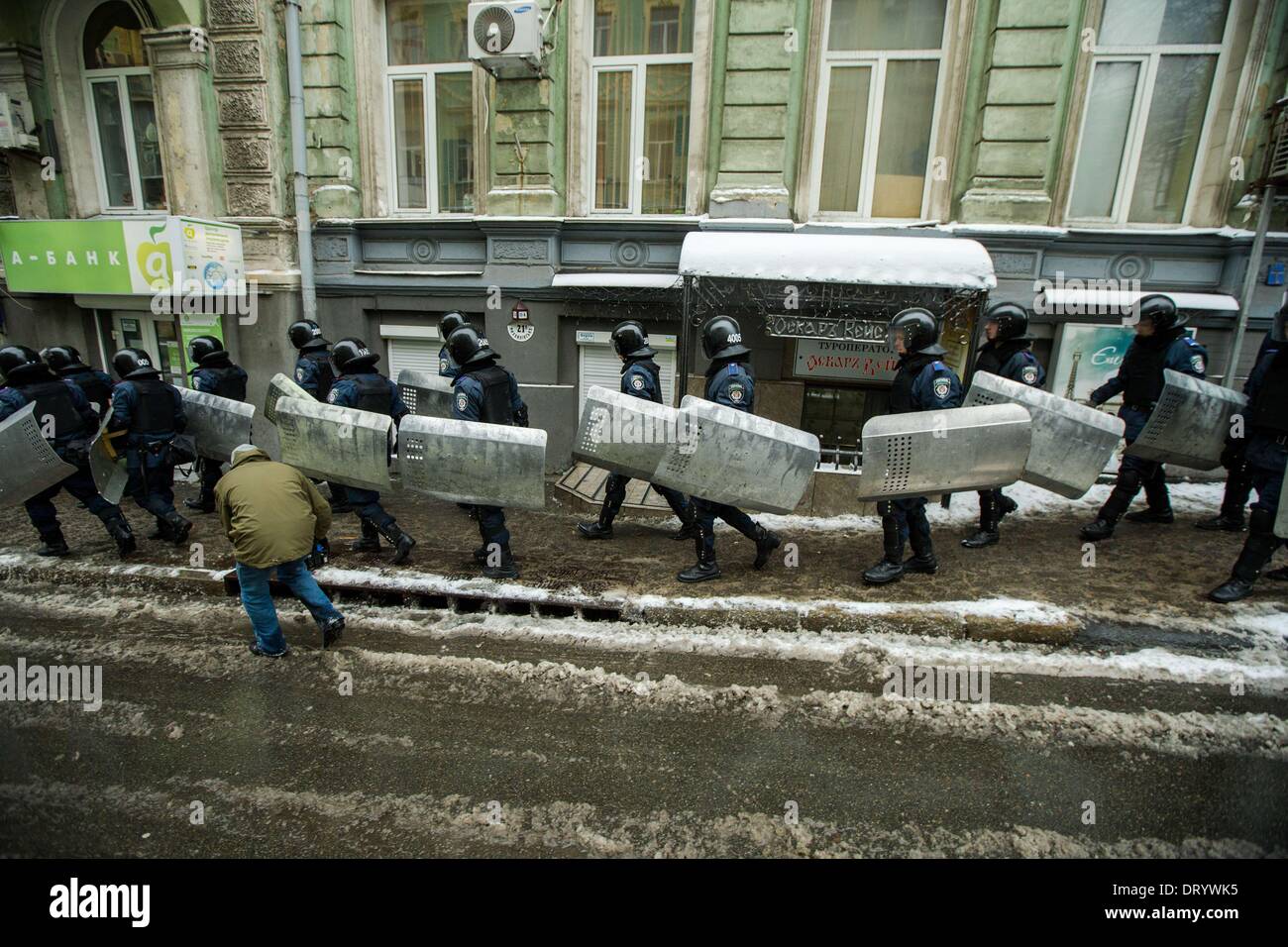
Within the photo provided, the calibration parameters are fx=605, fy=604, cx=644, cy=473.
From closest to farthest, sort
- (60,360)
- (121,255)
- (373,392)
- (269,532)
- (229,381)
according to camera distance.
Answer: (269,532)
(373,392)
(60,360)
(229,381)
(121,255)

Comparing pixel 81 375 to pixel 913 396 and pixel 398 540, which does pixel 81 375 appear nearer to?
pixel 398 540

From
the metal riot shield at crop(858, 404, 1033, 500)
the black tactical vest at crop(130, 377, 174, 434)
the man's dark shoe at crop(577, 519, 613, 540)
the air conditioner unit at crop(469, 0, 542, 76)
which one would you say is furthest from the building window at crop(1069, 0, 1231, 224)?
the black tactical vest at crop(130, 377, 174, 434)

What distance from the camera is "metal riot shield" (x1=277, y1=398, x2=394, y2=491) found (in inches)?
195

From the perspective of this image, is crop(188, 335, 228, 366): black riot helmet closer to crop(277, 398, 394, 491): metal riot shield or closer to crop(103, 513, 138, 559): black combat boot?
crop(103, 513, 138, 559): black combat boot

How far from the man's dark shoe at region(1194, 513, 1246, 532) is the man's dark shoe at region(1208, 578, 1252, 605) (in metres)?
1.71

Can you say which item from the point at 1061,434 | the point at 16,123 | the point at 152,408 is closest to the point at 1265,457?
the point at 1061,434

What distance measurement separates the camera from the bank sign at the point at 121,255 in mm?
7648

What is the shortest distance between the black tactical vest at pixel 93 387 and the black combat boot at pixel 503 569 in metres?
4.40

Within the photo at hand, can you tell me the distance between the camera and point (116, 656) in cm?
407

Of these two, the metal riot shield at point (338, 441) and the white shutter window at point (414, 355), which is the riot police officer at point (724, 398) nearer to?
the metal riot shield at point (338, 441)

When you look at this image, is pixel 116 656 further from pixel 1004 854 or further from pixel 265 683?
pixel 1004 854

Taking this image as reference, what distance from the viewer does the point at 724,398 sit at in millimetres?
4637

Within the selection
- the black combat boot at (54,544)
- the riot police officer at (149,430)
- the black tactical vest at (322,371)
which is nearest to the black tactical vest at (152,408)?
the riot police officer at (149,430)

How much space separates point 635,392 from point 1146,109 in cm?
742
